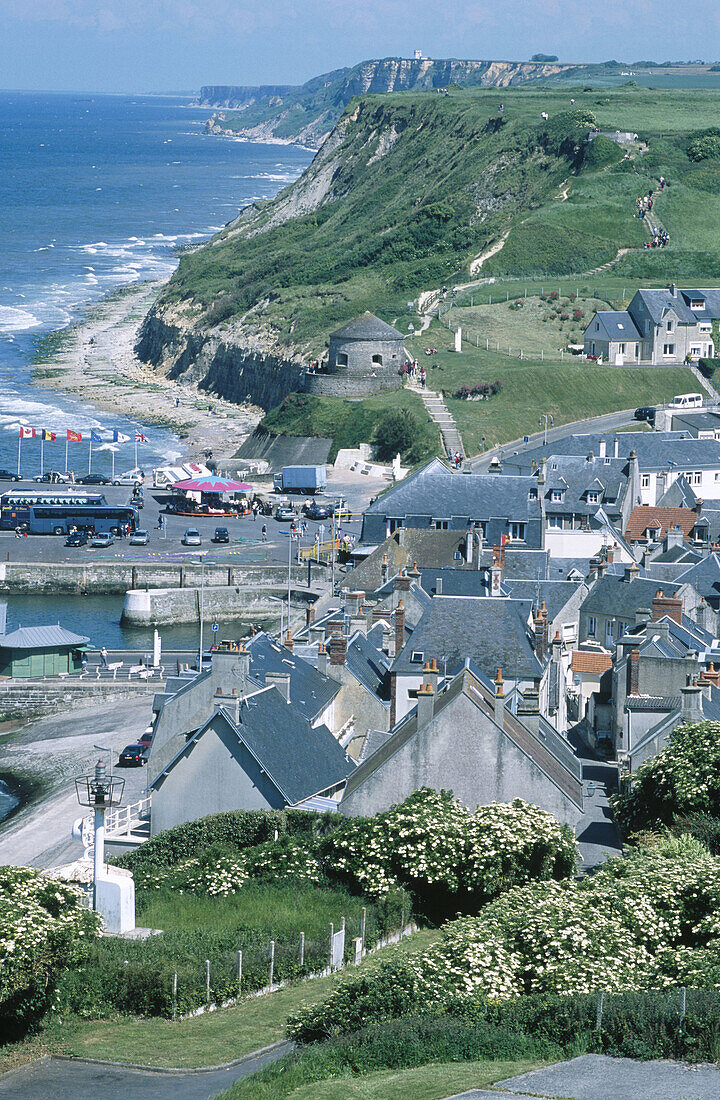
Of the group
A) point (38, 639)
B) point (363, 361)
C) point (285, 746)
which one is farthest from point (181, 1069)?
point (363, 361)

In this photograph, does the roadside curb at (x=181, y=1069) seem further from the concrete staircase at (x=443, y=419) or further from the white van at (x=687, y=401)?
the white van at (x=687, y=401)

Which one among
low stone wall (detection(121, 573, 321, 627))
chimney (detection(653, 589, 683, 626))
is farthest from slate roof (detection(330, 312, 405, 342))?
chimney (detection(653, 589, 683, 626))

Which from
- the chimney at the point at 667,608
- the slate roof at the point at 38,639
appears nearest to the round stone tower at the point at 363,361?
the slate roof at the point at 38,639

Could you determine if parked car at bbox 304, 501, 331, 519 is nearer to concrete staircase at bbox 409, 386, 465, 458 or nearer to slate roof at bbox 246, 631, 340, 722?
concrete staircase at bbox 409, 386, 465, 458

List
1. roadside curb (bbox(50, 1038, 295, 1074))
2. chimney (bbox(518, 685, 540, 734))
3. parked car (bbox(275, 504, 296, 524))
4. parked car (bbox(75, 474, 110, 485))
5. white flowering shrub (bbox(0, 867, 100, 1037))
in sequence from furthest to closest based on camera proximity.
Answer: parked car (bbox(75, 474, 110, 485))
parked car (bbox(275, 504, 296, 524))
chimney (bbox(518, 685, 540, 734))
white flowering shrub (bbox(0, 867, 100, 1037))
roadside curb (bbox(50, 1038, 295, 1074))

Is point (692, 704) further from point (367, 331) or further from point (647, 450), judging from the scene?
point (367, 331)
